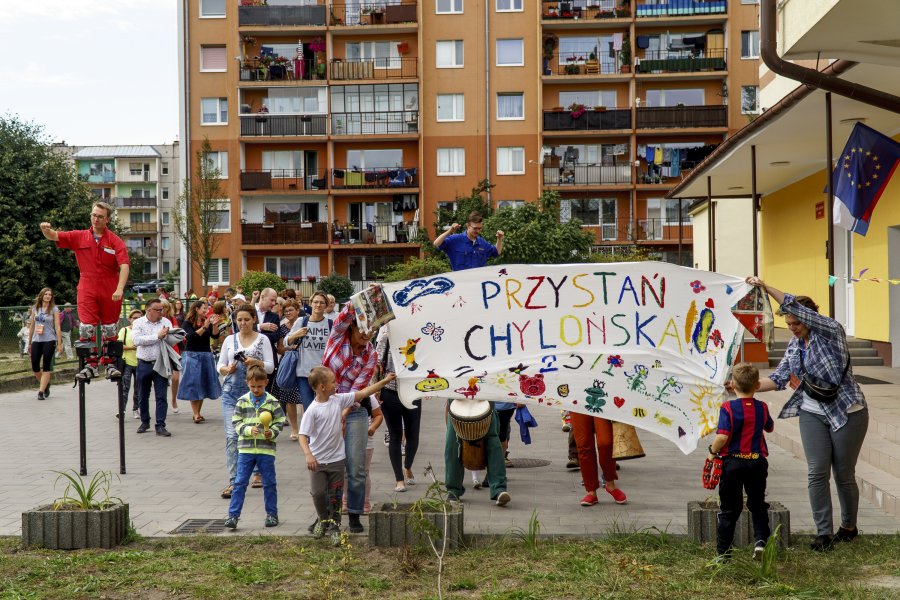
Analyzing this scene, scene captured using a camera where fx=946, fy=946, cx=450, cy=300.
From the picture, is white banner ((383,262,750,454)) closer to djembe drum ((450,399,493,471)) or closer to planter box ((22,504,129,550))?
djembe drum ((450,399,493,471))

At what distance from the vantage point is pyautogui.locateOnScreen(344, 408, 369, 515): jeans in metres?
8.20

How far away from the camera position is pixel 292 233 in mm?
50938

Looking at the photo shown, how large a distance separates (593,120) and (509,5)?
755cm

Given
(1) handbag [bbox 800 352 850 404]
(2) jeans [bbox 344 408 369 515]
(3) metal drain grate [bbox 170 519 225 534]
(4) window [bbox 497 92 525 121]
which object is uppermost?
(4) window [bbox 497 92 525 121]

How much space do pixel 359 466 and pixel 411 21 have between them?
147 ft

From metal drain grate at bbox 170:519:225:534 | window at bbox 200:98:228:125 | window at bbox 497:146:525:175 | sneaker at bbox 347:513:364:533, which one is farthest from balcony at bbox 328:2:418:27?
sneaker at bbox 347:513:364:533

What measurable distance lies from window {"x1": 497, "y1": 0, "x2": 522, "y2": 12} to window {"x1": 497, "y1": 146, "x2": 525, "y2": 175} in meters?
7.34

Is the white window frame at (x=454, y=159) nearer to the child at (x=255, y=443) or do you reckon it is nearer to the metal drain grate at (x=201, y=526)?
the child at (x=255, y=443)

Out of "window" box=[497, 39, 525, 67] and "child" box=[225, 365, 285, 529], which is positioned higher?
"window" box=[497, 39, 525, 67]

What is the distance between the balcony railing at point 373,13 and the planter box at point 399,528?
4557 cm

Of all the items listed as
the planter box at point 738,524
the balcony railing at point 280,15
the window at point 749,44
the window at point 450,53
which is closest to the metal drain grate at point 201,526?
the planter box at point 738,524

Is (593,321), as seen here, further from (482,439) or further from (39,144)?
(39,144)

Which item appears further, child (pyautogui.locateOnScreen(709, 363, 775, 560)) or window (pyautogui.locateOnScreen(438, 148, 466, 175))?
window (pyautogui.locateOnScreen(438, 148, 466, 175))

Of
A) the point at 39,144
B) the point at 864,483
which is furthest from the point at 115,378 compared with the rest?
the point at 39,144
